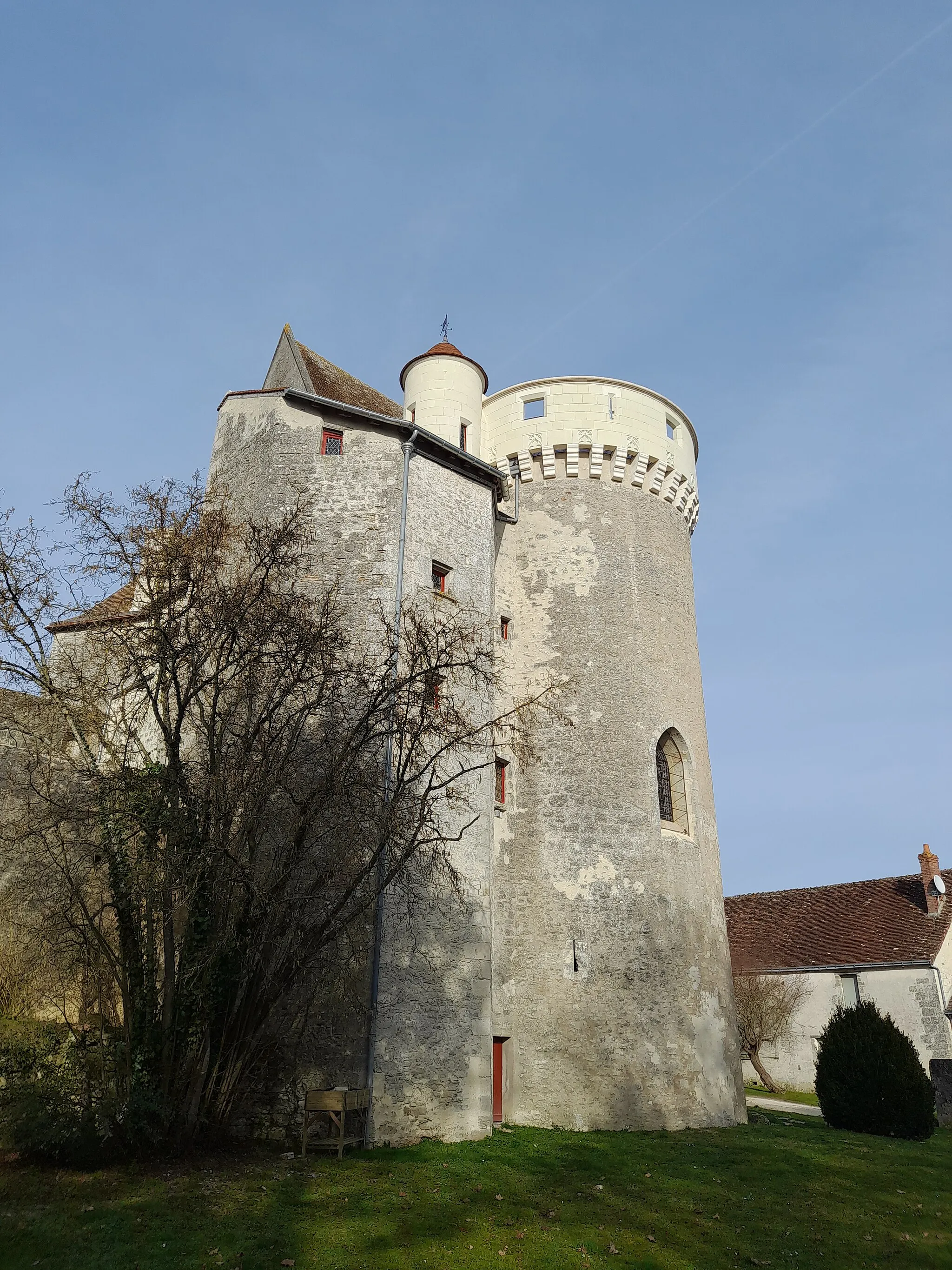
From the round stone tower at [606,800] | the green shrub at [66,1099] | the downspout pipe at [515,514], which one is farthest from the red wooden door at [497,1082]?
the downspout pipe at [515,514]

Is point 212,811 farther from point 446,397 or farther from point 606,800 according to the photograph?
point 446,397

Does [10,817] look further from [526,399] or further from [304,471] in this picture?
[526,399]

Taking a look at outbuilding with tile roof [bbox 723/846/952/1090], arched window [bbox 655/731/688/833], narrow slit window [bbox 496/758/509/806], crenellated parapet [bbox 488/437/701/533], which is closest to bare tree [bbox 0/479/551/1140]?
narrow slit window [bbox 496/758/509/806]

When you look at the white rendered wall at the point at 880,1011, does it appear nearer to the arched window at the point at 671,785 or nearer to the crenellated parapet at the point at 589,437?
the arched window at the point at 671,785

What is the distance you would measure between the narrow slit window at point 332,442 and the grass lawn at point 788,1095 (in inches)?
778

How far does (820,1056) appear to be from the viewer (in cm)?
1708

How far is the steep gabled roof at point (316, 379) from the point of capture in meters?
17.5

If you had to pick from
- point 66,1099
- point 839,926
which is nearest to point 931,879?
point 839,926

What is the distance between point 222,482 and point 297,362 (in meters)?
3.04

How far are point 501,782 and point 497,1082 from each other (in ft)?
16.2

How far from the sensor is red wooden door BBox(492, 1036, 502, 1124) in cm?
1503

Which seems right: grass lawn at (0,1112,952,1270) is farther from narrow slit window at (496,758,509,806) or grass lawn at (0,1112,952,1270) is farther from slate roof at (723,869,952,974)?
slate roof at (723,869,952,974)

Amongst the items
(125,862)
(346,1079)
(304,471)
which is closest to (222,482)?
(304,471)

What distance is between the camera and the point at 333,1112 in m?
11.6
